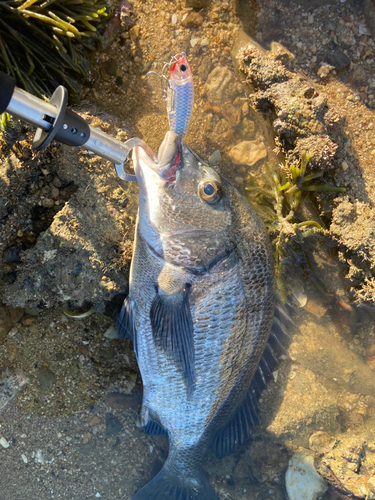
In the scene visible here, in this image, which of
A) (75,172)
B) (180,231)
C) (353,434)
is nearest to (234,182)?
(180,231)

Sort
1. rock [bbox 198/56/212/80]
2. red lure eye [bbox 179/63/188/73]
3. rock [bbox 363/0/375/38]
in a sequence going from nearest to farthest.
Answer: red lure eye [bbox 179/63/188/73] → rock [bbox 363/0/375/38] → rock [bbox 198/56/212/80]

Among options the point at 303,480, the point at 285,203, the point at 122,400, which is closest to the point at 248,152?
the point at 285,203

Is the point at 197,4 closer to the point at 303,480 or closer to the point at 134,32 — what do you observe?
the point at 134,32

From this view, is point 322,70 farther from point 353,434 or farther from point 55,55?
point 353,434

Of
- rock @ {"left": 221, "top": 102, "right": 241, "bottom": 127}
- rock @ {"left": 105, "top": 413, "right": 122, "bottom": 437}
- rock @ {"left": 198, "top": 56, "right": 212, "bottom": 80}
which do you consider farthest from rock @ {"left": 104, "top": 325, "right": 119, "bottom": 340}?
rock @ {"left": 198, "top": 56, "right": 212, "bottom": 80}

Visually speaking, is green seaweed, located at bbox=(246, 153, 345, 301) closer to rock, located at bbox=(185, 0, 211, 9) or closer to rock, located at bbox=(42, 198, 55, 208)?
rock, located at bbox=(185, 0, 211, 9)

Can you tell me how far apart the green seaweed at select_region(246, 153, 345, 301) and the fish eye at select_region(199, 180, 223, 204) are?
96cm

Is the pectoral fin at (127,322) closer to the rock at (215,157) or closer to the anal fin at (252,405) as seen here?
the anal fin at (252,405)

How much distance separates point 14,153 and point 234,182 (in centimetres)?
229

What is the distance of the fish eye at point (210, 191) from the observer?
3.02 m

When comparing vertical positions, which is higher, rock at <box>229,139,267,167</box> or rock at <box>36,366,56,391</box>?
rock at <box>229,139,267,167</box>

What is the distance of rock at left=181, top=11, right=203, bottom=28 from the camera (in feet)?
Result: 12.7

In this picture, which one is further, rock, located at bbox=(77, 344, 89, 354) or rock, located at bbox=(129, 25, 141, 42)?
rock, located at bbox=(77, 344, 89, 354)

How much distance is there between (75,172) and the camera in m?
3.59
